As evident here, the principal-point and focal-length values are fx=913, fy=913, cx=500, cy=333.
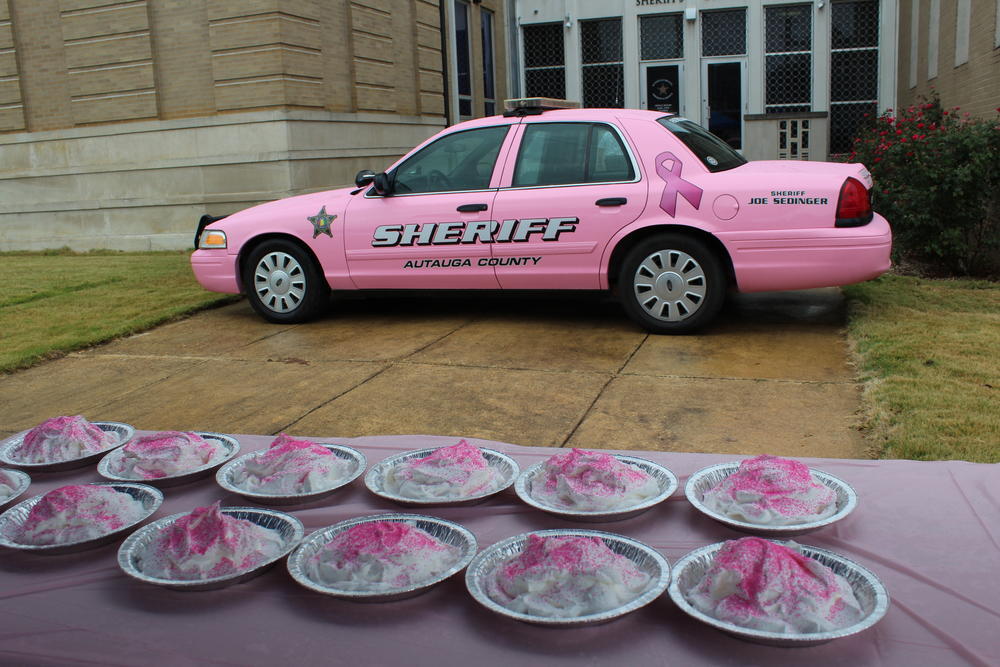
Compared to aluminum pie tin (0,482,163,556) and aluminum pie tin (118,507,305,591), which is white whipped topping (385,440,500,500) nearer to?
aluminum pie tin (118,507,305,591)

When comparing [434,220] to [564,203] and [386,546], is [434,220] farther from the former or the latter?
[386,546]

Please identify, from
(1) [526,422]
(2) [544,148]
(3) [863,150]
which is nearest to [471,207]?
(2) [544,148]

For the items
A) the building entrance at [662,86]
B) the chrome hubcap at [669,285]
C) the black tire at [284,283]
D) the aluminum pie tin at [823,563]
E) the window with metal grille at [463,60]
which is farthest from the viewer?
the building entrance at [662,86]

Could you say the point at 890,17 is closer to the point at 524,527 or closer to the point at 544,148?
the point at 544,148

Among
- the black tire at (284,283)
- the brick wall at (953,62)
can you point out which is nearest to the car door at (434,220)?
the black tire at (284,283)

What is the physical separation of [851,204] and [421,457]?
4791 millimetres

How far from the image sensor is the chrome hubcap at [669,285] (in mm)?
6504

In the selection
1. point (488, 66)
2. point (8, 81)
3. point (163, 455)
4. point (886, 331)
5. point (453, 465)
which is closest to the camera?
point (453, 465)

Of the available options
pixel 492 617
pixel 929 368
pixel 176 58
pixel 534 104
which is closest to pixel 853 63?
pixel 176 58

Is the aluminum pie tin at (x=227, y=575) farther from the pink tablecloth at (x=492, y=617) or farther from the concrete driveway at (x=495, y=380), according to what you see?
the concrete driveway at (x=495, y=380)

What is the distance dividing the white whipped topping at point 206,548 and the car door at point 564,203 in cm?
508

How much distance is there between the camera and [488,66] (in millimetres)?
24078

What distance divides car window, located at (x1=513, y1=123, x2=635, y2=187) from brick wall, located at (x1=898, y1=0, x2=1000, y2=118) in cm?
779

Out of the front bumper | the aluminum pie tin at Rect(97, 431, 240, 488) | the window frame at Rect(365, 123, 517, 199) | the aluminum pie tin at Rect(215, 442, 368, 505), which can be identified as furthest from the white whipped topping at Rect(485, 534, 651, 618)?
the front bumper
